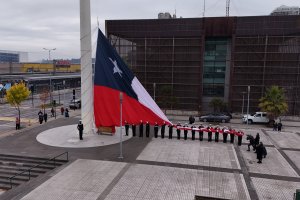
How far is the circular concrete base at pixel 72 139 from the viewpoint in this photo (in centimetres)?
2263

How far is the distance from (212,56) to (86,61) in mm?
24916

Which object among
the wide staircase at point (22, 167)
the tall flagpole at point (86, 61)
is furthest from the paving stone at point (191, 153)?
the tall flagpole at point (86, 61)

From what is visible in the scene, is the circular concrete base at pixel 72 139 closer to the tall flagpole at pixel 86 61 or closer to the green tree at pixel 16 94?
the tall flagpole at pixel 86 61

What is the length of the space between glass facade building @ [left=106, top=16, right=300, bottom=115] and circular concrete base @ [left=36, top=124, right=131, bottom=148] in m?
16.0

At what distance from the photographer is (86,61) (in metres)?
24.1

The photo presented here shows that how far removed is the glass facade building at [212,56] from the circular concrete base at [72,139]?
52.6ft

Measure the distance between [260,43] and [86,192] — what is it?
3495 cm

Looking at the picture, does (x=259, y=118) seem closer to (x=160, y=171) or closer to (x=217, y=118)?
(x=217, y=118)

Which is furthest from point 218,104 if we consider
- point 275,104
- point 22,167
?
point 22,167

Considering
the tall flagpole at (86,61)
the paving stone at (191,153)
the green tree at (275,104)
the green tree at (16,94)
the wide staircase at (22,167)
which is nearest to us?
the wide staircase at (22,167)

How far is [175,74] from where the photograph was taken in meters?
44.0

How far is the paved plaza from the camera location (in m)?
14.4

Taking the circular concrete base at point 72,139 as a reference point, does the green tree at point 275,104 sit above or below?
above

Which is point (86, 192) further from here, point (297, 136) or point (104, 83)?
point (297, 136)
